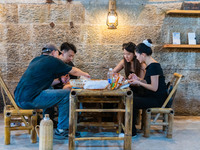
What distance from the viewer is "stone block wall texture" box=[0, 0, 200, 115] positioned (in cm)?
461

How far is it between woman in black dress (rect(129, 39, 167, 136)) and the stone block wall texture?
47.0 inches

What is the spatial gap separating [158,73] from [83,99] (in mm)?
1038

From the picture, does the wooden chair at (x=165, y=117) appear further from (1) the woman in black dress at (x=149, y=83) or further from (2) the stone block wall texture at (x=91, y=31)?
(2) the stone block wall texture at (x=91, y=31)

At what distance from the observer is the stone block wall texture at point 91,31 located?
4.61m

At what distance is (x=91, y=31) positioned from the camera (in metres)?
4.65

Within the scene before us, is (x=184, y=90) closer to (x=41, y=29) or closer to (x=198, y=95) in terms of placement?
(x=198, y=95)

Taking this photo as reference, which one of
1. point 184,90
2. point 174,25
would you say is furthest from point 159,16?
point 184,90

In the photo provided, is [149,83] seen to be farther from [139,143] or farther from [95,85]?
[95,85]

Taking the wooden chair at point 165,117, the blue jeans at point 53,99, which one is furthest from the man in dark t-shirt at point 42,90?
the wooden chair at point 165,117

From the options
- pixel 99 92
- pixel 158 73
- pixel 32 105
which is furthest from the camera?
pixel 158 73

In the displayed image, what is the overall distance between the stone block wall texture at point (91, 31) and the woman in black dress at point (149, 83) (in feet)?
3.92

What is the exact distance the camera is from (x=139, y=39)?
15.4ft

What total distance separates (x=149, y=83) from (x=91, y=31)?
1653 mm

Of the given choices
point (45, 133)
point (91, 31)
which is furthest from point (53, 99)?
point (91, 31)
